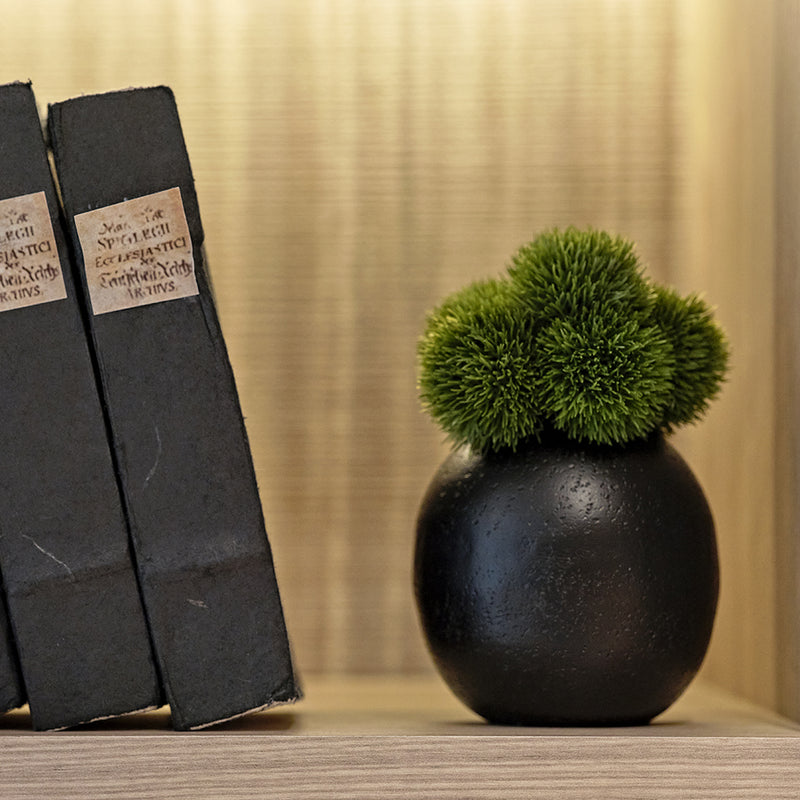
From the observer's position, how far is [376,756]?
0.50 meters

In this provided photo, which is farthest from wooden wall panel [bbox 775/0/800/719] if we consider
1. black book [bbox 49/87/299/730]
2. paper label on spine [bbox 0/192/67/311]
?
paper label on spine [bbox 0/192/67/311]

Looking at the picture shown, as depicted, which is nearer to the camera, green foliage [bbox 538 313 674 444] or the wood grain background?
green foliage [bbox 538 313 674 444]

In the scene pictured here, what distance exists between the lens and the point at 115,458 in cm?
54

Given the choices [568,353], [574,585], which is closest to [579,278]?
[568,353]

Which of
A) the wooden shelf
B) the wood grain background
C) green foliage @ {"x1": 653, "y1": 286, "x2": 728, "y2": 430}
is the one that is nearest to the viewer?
the wooden shelf

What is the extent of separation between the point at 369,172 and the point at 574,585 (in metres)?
0.41

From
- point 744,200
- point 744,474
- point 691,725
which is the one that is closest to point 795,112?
point 744,200

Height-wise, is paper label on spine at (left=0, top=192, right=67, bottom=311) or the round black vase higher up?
paper label on spine at (left=0, top=192, right=67, bottom=311)

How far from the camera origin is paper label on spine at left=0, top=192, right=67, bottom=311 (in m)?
0.54

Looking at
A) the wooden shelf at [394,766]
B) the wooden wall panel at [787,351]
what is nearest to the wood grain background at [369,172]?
the wooden wall panel at [787,351]

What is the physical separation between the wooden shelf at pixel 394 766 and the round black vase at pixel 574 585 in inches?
1.8

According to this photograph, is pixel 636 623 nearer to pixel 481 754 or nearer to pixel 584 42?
pixel 481 754

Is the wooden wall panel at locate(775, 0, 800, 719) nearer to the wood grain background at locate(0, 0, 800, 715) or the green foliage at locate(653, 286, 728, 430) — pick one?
the green foliage at locate(653, 286, 728, 430)

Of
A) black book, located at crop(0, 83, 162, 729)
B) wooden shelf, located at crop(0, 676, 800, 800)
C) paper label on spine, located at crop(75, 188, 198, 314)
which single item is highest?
paper label on spine, located at crop(75, 188, 198, 314)
